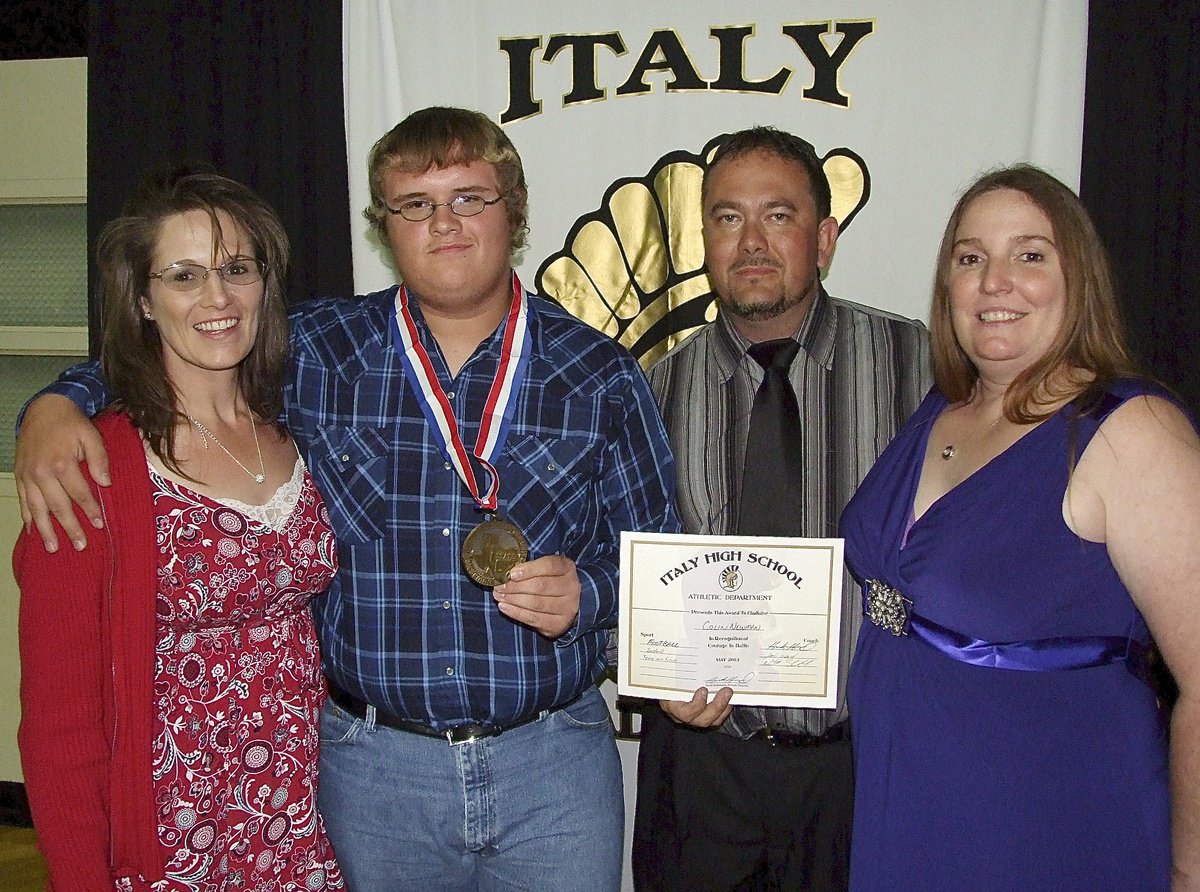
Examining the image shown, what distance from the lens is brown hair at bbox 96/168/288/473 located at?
176cm

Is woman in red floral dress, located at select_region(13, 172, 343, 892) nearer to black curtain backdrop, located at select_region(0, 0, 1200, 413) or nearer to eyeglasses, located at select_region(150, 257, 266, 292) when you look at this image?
eyeglasses, located at select_region(150, 257, 266, 292)

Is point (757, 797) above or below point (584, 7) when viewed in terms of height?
below

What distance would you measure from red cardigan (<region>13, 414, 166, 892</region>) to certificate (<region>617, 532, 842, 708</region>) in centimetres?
87

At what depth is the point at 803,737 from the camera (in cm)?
207

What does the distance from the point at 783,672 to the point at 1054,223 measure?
952 mm

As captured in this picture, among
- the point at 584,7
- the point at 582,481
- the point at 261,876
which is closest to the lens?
the point at 261,876

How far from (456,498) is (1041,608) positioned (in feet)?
3.46

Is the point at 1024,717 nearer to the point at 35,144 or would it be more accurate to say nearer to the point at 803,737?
the point at 803,737

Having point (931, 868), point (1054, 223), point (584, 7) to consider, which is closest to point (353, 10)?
point (584, 7)

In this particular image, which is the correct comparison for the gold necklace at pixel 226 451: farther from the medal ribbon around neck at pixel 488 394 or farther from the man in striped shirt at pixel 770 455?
the man in striped shirt at pixel 770 455

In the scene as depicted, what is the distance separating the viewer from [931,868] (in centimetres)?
167

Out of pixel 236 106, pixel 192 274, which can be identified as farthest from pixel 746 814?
pixel 236 106

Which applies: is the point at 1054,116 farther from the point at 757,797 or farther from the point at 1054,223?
the point at 757,797

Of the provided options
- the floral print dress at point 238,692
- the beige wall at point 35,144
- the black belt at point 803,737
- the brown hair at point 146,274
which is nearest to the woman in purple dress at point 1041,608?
the black belt at point 803,737
